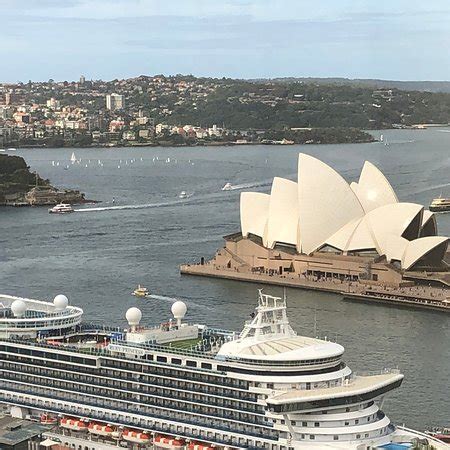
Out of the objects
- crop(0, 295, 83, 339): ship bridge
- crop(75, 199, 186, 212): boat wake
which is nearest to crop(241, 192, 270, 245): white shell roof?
crop(75, 199, 186, 212): boat wake

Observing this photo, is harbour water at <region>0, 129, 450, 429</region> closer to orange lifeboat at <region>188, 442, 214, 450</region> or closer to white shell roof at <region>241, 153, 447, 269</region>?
white shell roof at <region>241, 153, 447, 269</region>

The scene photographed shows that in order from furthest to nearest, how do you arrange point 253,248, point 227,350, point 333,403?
point 253,248
point 227,350
point 333,403

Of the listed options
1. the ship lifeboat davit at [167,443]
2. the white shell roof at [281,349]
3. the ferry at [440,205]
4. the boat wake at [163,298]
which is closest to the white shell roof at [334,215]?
the boat wake at [163,298]

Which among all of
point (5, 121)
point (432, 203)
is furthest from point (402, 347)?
point (5, 121)

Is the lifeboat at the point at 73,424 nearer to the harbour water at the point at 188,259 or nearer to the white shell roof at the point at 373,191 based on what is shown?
the harbour water at the point at 188,259

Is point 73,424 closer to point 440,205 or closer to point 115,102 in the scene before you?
point 440,205

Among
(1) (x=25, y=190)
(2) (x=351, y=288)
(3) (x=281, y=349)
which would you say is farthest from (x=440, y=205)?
(3) (x=281, y=349)

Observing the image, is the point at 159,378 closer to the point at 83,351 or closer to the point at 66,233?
the point at 83,351
